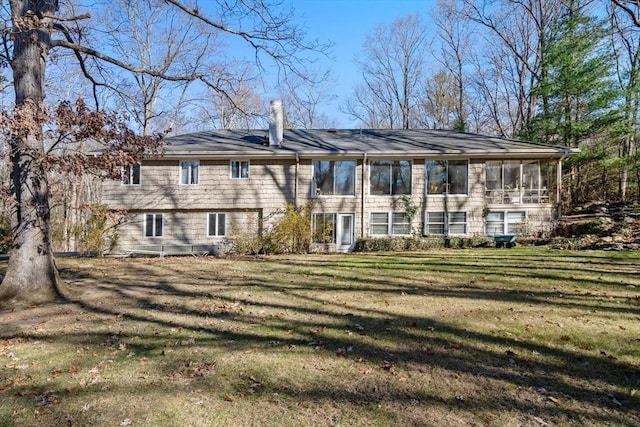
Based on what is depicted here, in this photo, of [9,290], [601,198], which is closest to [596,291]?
[9,290]

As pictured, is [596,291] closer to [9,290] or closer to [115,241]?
[9,290]

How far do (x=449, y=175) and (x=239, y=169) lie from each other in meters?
9.97

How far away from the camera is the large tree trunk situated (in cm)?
689

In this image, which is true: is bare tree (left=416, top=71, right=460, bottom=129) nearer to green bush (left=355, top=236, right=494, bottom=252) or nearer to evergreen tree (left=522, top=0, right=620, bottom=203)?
evergreen tree (left=522, top=0, right=620, bottom=203)

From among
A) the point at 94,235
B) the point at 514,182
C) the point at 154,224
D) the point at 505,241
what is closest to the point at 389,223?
the point at 505,241

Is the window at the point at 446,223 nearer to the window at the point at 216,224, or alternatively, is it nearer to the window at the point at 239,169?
the window at the point at 239,169

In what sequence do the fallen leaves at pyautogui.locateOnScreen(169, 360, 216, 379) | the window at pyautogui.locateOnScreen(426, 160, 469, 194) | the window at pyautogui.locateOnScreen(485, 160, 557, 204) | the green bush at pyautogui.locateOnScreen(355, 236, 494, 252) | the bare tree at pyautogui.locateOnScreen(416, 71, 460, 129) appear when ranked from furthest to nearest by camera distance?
1. the bare tree at pyautogui.locateOnScreen(416, 71, 460, 129)
2. the window at pyautogui.locateOnScreen(485, 160, 557, 204)
3. the window at pyautogui.locateOnScreen(426, 160, 469, 194)
4. the green bush at pyautogui.locateOnScreen(355, 236, 494, 252)
5. the fallen leaves at pyautogui.locateOnScreen(169, 360, 216, 379)

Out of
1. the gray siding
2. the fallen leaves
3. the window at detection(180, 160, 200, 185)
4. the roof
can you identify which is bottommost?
the fallen leaves

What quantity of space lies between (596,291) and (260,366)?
6.45m

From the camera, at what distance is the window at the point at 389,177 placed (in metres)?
18.4

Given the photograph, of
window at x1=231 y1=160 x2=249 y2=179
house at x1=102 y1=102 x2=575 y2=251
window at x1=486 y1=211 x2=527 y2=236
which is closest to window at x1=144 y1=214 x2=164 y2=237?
house at x1=102 y1=102 x2=575 y2=251

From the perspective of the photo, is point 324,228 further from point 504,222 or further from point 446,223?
point 504,222

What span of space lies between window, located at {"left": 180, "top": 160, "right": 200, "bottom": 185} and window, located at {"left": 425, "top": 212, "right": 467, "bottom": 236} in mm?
11108

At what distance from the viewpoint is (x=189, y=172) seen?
59.6ft
